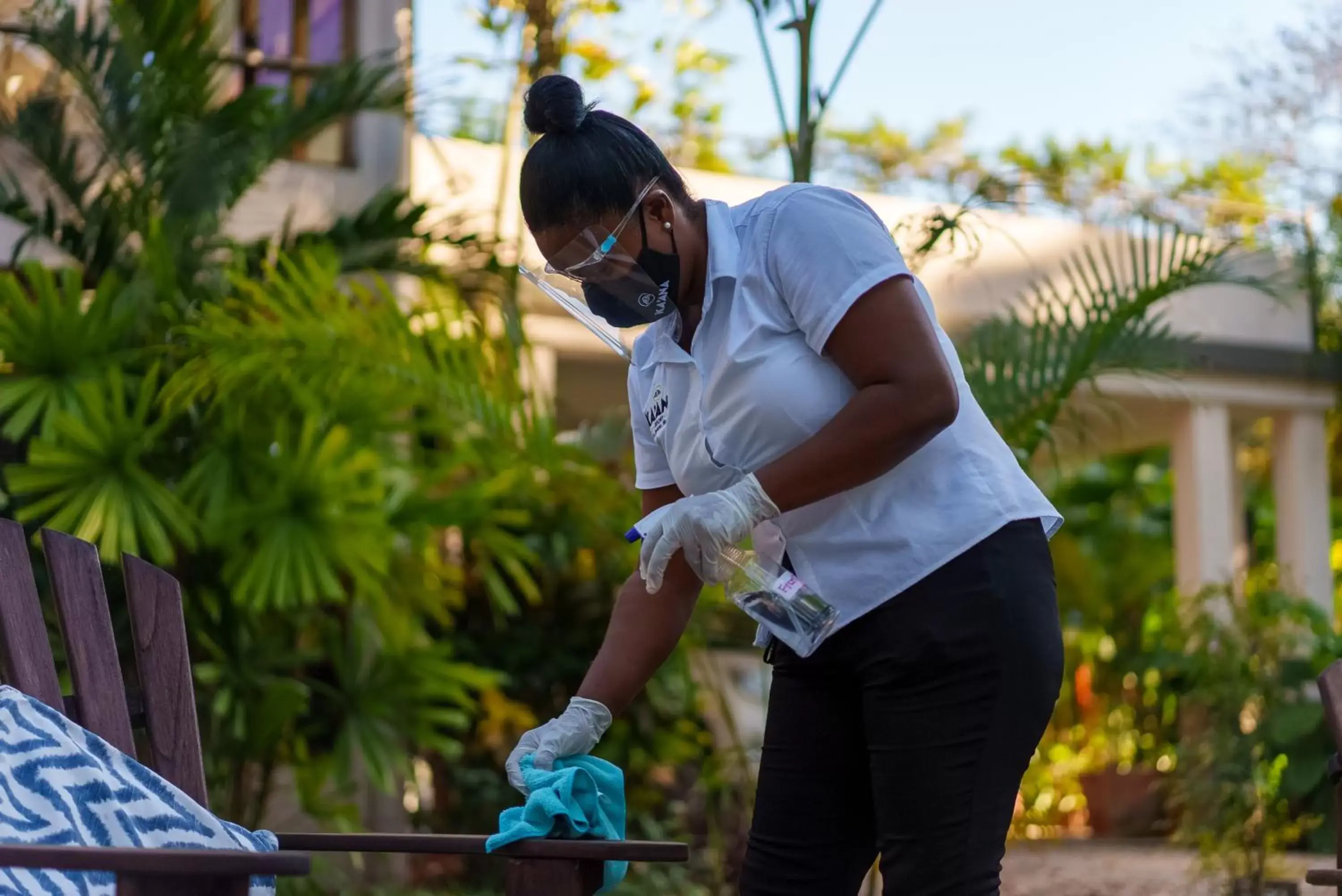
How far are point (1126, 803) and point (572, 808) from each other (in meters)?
8.51

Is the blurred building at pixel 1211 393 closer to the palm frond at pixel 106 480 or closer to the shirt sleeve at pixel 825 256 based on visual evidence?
the palm frond at pixel 106 480

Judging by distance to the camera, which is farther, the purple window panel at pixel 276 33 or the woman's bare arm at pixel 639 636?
the purple window panel at pixel 276 33

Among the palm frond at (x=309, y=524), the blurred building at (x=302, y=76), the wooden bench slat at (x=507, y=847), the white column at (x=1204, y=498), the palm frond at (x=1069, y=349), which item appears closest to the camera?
the wooden bench slat at (x=507, y=847)

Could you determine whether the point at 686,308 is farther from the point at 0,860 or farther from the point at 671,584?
the point at 0,860

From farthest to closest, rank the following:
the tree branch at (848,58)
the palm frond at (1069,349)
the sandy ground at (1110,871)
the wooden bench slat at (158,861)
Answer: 1. the sandy ground at (1110,871)
2. the palm frond at (1069,349)
3. the tree branch at (848,58)
4. the wooden bench slat at (158,861)

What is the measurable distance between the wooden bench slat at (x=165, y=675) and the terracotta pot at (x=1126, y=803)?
8.16 m

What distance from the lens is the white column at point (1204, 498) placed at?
30.8 feet

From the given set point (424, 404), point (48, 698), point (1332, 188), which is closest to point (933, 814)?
point (48, 698)

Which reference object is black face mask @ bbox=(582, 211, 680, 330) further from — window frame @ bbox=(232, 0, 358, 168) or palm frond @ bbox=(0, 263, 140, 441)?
window frame @ bbox=(232, 0, 358, 168)

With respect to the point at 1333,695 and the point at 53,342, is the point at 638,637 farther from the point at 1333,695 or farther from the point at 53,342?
the point at 53,342

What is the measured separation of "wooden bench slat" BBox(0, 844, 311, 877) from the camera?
149cm

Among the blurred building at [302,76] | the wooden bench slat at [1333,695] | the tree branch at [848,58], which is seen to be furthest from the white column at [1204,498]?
the wooden bench slat at [1333,695]

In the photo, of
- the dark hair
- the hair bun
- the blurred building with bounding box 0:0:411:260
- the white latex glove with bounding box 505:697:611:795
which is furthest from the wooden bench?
the blurred building with bounding box 0:0:411:260

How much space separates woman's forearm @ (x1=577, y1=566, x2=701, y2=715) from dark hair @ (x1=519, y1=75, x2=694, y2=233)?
518 mm
